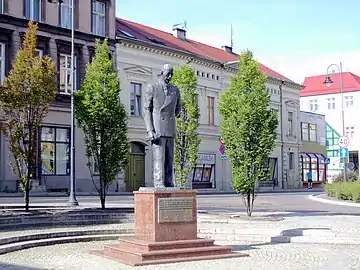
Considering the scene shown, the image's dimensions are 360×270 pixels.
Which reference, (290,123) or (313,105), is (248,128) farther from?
(313,105)

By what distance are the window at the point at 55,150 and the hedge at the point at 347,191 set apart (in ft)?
52.2

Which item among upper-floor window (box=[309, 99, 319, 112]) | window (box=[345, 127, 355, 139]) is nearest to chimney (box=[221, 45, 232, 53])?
window (box=[345, 127, 355, 139])

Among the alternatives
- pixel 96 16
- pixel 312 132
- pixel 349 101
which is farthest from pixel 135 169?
pixel 349 101

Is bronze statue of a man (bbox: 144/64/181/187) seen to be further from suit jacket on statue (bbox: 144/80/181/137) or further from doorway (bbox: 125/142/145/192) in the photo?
doorway (bbox: 125/142/145/192)

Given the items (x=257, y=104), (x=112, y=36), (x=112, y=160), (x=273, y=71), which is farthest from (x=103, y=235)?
(x=273, y=71)

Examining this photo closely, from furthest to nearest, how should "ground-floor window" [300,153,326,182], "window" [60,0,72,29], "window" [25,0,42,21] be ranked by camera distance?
"ground-floor window" [300,153,326,182] → "window" [60,0,72,29] → "window" [25,0,42,21]

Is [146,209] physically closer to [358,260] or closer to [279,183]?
[358,260]

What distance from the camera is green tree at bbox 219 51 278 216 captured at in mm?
19562

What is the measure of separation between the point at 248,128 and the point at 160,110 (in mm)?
7279

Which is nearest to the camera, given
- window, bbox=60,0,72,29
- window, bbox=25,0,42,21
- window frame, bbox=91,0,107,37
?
window, bbox=25,0,42,21

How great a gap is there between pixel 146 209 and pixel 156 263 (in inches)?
52.4

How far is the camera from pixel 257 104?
19.6 meters

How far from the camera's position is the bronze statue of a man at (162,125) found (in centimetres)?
1268

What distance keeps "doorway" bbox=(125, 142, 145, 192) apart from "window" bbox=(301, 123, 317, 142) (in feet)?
89.5
